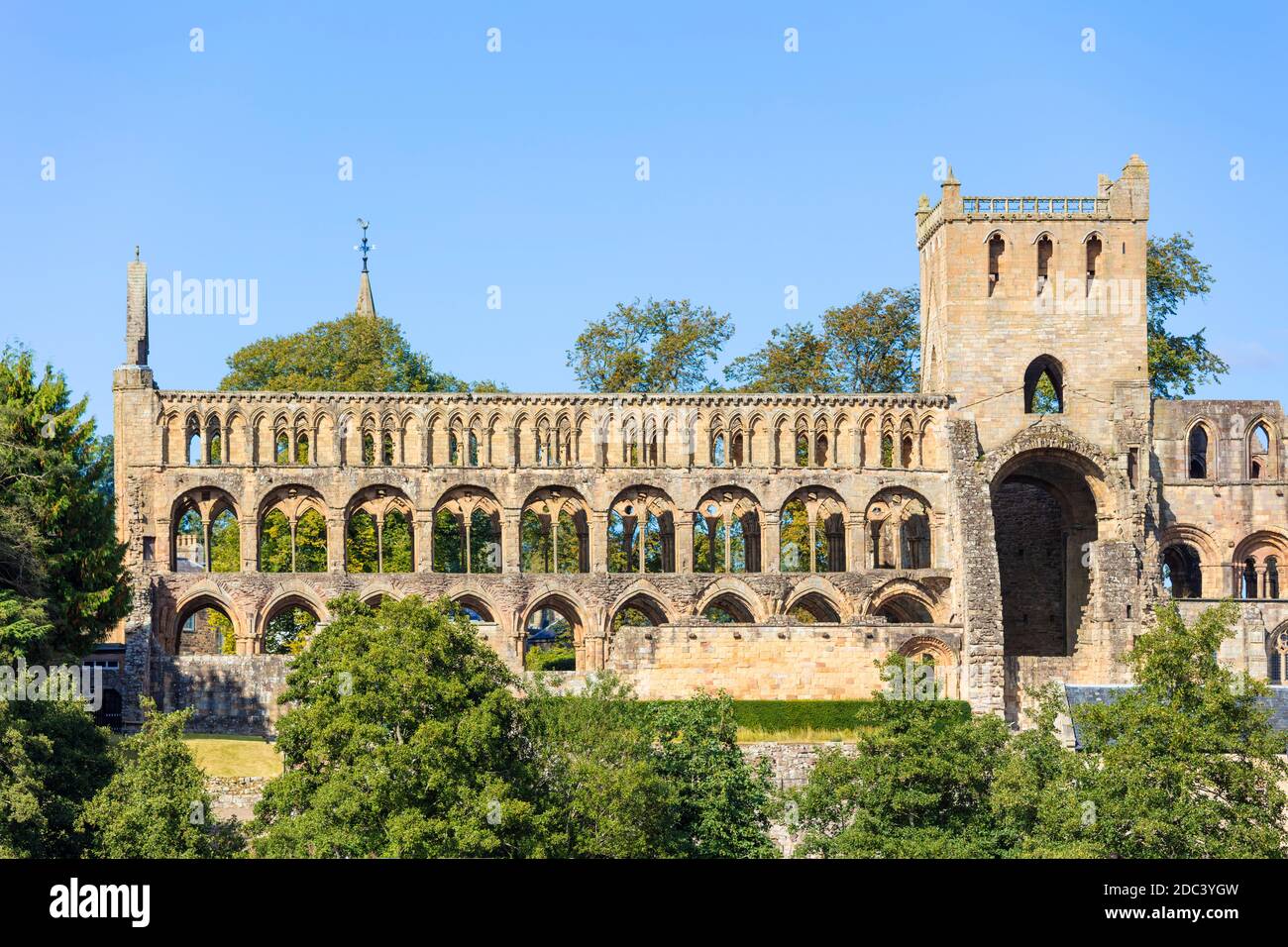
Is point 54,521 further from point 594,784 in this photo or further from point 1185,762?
point 1185,762

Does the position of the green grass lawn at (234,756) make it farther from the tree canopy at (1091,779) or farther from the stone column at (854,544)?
the stone column at (854,544)

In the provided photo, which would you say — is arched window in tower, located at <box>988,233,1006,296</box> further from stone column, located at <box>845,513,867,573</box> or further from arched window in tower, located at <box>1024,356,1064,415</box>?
stone column, located at <box>845,513,867,573</box>

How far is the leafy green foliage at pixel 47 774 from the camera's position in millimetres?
36656

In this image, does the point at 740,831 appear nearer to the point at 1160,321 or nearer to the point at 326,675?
the point at 326,675

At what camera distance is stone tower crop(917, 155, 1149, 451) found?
63.2m

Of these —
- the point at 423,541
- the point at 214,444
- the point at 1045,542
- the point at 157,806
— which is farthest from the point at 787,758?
the point at 214,444

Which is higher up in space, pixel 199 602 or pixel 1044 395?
pixel 1044 395

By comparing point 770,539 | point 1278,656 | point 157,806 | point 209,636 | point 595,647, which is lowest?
point 157,806

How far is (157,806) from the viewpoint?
3719 cm

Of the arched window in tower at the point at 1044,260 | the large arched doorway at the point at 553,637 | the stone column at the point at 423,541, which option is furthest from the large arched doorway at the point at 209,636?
the arched window in tower at the point at 1044,260

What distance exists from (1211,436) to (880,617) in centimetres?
1385

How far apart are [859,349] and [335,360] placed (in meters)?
21.9

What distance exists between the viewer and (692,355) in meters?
75.8
